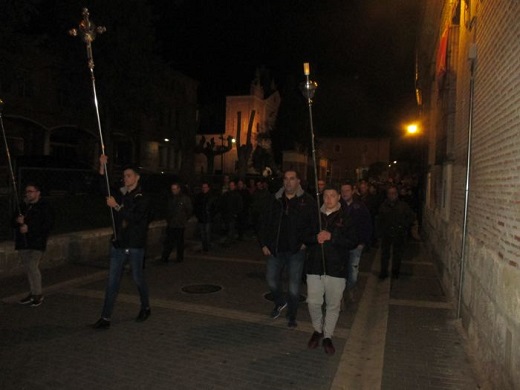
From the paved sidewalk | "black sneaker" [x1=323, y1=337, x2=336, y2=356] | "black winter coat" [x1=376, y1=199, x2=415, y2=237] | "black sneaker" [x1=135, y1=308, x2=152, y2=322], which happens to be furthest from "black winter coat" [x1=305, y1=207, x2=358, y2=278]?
"black winter coat" [x1=376, y1=199, x2=415, y2=237]

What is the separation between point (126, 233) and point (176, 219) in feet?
14.6

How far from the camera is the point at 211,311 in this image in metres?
6.57

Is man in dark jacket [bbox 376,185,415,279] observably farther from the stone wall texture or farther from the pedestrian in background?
the stone wall texture

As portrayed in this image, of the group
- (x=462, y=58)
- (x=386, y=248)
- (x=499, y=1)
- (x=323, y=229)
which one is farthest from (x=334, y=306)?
(x=462, y=58)

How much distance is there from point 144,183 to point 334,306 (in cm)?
2180

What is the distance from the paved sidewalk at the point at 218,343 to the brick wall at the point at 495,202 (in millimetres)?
565

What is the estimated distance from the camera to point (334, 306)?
16.8 feet

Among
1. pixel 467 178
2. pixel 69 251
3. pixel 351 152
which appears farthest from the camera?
pixel 351 152

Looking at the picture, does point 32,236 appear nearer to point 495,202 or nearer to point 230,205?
point 495,202

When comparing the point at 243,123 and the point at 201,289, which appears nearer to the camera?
the point at 201,289

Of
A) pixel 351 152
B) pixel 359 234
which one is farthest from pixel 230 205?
pixel 351 152

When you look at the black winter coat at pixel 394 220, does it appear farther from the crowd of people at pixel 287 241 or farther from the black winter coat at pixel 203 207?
the black winter coat at pixel 203 207

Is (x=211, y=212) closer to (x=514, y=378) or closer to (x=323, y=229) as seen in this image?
(x=323, y=229)

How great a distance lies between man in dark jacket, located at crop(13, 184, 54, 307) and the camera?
258 inches
